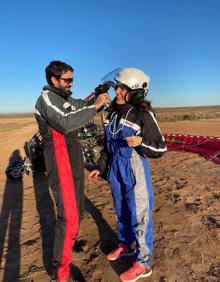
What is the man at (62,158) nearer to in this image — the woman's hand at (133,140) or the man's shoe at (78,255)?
the woman's hand at (133,140)

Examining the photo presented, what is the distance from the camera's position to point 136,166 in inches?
136

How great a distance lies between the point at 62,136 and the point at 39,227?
266 centimetres

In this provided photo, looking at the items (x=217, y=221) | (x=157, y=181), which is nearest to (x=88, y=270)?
(x=217, y=221)

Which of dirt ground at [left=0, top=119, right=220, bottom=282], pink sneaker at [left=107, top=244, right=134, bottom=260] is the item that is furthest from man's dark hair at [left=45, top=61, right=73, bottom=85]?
dirt ground at [left=0, top=119, right=220, bottom=282]

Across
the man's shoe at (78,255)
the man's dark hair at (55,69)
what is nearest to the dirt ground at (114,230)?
the man's shoe at (78,255)

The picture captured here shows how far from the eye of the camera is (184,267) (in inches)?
152

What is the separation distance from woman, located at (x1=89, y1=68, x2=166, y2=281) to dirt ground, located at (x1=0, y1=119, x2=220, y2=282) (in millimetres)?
492

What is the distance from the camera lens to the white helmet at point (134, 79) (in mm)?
3424

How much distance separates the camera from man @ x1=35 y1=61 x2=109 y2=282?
131 inches

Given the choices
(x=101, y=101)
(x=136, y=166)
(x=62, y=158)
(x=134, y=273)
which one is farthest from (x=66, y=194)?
(x=134, y=273)

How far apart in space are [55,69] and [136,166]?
4.19 ft

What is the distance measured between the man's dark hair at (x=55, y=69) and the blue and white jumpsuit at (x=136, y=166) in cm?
70

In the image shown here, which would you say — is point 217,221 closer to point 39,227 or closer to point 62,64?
point 39,227

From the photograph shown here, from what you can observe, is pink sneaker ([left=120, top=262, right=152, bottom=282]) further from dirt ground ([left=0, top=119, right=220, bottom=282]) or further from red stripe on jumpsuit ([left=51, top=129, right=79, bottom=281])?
red stripe on jumpsuit ([left=51, top=129, right=79, bottom=281])
